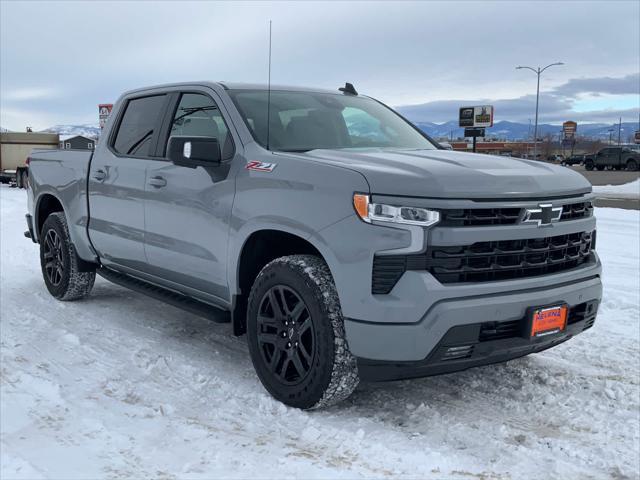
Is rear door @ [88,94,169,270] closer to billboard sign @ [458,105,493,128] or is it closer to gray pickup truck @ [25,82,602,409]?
gray pickup truck @ [25,82,602,409]

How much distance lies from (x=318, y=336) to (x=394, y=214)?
2.55 ft

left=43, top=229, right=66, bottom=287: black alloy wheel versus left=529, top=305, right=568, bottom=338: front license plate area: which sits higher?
left=529, top=305, right=568, bottom=338: front license plate area

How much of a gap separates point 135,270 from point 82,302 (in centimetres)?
135

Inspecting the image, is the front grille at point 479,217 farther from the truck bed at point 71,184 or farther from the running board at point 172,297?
the truck bed at point 71,184

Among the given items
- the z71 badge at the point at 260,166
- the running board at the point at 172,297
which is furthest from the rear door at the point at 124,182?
the z71 badge at the point at 260,166

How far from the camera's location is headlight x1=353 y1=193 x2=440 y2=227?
326 centimetres

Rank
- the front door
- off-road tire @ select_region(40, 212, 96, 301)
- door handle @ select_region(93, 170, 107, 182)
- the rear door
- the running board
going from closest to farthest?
the front door < the running board < the rear door < door handle @ select_region(93, 170, 107, 182) < off-road tire @ select_region(40, 212, 96, 301)

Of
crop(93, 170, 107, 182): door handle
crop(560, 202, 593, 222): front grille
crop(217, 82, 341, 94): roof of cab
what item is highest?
crop(217, 82, 341, 94): roof of cab

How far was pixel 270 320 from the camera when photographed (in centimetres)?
383

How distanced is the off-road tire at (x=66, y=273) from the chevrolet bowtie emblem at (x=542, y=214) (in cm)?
432

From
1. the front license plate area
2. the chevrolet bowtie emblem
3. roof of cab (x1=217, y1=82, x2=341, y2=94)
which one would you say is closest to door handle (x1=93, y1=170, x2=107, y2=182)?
roof of cab (x1=217, y1=82, x2=341, y2=94)

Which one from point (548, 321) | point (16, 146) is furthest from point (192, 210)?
point (16, 146)

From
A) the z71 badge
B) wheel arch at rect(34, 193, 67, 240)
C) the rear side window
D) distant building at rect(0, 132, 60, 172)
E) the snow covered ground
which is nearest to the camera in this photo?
the snow covered ground

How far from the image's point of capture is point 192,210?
4434 mm
